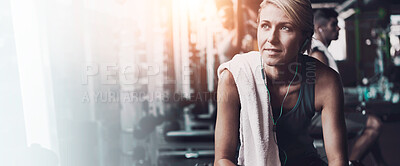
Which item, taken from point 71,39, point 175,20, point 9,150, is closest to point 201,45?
point 175,20

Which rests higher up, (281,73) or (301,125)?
(281,73)

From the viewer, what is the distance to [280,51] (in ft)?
3.40

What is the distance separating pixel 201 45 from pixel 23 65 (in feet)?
2.35

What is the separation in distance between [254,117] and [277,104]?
0.29ft

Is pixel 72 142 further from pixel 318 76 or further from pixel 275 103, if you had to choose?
pixel 318 76

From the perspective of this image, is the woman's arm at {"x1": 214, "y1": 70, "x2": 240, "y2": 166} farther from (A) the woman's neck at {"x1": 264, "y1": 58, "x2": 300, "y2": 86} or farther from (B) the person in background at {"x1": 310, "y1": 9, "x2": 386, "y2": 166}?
(B) the person in background at {"x1": 310, "y1": 9, "x2": 386, "y2": 166}

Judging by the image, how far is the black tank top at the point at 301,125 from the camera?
106 cm

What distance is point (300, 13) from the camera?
1020mm

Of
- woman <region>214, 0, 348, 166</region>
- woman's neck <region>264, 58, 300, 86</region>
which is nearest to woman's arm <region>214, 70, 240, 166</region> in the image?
woman <region>214, 0, 348, 166</region>

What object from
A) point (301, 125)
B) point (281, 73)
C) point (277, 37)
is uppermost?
point (277, 37)

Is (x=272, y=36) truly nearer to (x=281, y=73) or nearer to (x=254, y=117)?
(x=281, y=73)

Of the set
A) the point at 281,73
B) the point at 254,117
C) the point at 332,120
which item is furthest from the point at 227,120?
the point at 332,120

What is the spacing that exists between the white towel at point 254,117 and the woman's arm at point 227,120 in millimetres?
18

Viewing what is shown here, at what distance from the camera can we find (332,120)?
3.47 feet
